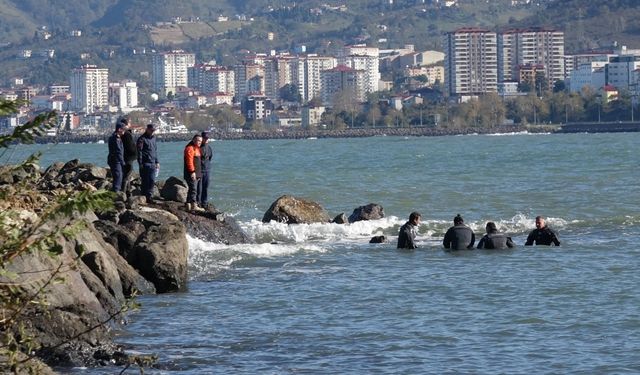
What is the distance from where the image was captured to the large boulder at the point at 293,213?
25.1m

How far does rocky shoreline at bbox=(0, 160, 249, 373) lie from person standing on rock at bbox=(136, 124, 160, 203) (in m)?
0.33

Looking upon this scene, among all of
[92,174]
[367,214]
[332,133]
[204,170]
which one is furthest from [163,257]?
[332,133]

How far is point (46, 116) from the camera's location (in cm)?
623

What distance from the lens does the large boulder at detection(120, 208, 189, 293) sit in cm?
1598

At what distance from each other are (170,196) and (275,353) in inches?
386

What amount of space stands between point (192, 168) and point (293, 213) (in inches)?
175

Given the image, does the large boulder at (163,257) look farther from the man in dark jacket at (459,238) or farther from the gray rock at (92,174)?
the gray rock at (92,174)

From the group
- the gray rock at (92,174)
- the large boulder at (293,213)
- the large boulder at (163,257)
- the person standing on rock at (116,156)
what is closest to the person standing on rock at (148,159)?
the person standing on rock at (116,156)

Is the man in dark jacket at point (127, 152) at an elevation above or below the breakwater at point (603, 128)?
above

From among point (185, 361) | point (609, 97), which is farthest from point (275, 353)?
point (609, 97)

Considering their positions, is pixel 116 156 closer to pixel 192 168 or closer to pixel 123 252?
pixel 192 168

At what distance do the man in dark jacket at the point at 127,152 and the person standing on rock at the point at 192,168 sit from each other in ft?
2.50

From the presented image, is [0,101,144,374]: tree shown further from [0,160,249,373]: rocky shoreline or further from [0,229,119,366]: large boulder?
[0,229,119,366]: large boulder

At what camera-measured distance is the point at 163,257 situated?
52.5 feet
